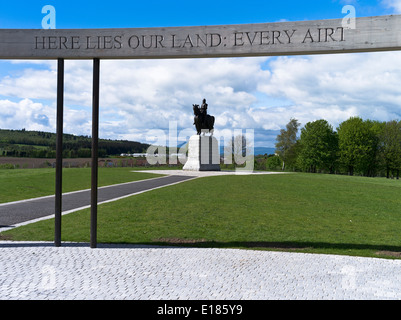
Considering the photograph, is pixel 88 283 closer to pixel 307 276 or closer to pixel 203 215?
pixel 307 276

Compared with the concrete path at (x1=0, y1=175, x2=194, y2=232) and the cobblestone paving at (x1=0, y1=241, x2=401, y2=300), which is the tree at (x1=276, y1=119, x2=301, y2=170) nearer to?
the concrete path at (x1=0, y1=175, x2=194, y2=232)

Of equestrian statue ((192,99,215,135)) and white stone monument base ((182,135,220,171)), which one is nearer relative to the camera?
white stone monument base ((182,135,220,171))

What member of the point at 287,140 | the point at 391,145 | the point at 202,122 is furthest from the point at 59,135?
the point at 287,140

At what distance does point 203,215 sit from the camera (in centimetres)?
1025

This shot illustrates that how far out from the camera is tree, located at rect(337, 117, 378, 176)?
45.0m

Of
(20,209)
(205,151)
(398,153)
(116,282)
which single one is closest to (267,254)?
(116,282)

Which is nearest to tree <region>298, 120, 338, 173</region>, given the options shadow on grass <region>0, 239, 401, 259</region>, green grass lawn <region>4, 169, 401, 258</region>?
green grass lawn <region>4, 169, 401, 258</region>

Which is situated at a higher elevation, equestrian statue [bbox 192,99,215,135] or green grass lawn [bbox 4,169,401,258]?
equestrian statue [bbox 192,99,215,135]

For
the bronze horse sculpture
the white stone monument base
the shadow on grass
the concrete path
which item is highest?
the bronze horse sculpture

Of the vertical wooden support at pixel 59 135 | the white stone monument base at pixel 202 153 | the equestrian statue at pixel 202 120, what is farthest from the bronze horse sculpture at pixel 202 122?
the vertical wooden support at pixel 59 135

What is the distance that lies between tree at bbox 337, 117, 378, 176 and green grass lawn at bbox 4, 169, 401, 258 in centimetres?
3283

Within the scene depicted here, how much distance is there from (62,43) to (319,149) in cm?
4474

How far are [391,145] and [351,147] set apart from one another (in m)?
4.42

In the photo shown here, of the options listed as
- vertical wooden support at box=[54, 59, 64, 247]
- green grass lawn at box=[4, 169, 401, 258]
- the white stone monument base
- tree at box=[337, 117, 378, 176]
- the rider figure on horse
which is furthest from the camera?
tree at box=[337, 117, 378, 176]
